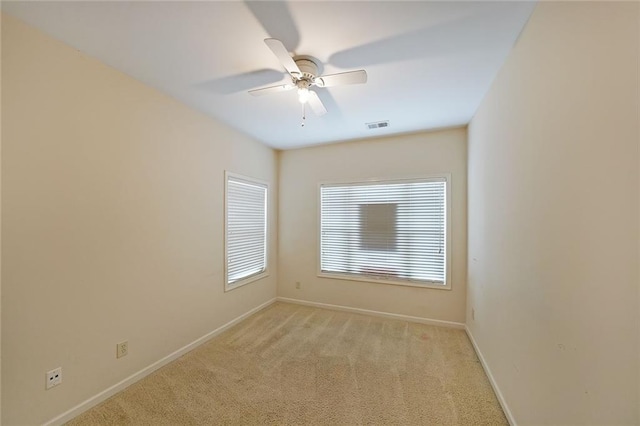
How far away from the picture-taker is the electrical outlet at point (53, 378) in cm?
161

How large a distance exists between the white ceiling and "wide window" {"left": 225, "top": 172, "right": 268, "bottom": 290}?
1237mm

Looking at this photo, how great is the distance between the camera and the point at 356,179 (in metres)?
3.68

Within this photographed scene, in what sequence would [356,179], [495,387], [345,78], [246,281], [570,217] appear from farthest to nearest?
1. [356,179]
2. [246,281]
3. [495,387]
4. [345,78]
5. [570,217]

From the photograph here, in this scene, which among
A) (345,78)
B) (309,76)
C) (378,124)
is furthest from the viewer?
(378,124)

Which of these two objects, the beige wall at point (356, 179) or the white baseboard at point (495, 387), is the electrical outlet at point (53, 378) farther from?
the white baseboard at point (495, 387)

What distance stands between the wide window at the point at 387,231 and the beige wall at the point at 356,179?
0.12 metres

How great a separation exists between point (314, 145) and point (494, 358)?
338 cm

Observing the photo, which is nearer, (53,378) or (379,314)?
(53,378)

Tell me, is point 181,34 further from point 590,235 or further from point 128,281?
point 590,235

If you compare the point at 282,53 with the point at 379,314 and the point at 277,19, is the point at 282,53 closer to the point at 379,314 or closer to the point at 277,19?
the point at 277,19

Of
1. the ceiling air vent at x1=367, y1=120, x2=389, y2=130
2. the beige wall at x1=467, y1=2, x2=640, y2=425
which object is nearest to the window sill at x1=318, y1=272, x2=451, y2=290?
the beige wall at x1=467, y1=2, x2=640, y2=425

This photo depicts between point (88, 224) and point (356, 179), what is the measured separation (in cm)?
302

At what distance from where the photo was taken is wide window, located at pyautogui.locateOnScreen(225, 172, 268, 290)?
10.5 feet

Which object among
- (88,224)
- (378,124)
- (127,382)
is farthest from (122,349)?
(378,124)
